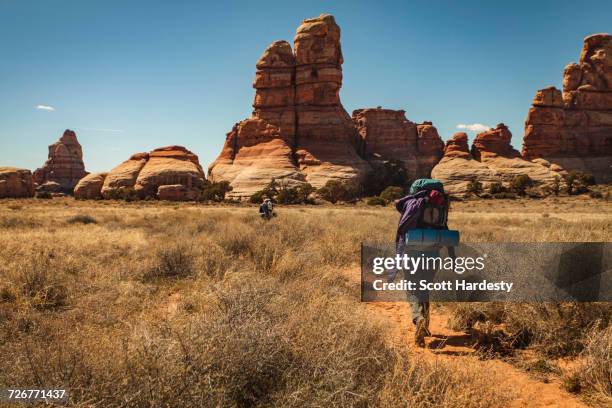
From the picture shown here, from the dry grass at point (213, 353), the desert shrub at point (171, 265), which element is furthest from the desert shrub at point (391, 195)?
the dry grass at point (213, 353)

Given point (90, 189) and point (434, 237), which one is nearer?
point (434, 237)

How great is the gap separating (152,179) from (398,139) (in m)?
46.8

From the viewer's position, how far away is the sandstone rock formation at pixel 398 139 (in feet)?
236

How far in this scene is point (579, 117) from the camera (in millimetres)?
69250

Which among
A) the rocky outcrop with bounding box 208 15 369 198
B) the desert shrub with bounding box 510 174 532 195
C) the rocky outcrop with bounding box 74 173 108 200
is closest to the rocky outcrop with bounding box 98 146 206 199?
the rocky outcrop with bounding box 74 173 108 200

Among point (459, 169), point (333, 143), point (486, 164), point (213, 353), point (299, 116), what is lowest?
point (213, 353)

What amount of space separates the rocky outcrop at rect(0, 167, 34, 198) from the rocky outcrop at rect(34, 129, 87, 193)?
167ft

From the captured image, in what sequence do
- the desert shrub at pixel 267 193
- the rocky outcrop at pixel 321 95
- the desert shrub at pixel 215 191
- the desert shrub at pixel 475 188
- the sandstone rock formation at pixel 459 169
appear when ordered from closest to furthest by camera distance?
the desert shrub at pixel 267 193, the desert shrub at pixel 215 191, the desert shrub at pixel 475 188, the sandstone rock formation at pixel 459 169, the rocky outcrop at pixel 321 95

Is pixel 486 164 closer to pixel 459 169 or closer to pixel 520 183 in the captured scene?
pixel 459 169

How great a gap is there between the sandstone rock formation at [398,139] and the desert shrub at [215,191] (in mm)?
30078

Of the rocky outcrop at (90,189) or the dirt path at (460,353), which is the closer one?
the dirt path at (460,353)

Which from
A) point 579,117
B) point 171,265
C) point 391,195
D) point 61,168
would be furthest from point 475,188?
point 61,168

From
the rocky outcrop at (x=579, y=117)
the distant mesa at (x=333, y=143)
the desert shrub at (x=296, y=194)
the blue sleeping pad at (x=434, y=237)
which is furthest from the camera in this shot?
the rocky outcrop at (x=579, y=117)

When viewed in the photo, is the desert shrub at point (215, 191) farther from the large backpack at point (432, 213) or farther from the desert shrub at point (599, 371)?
the desert shrub at point (599, 371)
